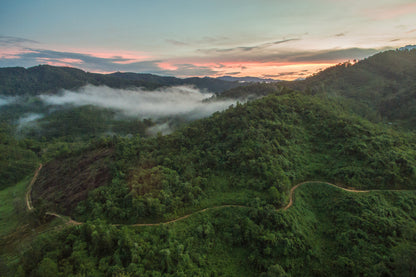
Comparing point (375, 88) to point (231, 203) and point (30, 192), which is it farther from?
point (30, 192)

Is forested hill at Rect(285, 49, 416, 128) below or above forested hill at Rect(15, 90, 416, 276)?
above

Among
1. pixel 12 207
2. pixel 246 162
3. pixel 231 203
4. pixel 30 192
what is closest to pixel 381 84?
pixel 246 162

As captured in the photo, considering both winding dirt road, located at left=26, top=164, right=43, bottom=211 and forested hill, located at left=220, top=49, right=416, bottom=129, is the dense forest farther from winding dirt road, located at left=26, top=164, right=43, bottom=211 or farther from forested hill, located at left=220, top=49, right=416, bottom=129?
forested hill, located at left=220, top=49, right=416, bottom=129

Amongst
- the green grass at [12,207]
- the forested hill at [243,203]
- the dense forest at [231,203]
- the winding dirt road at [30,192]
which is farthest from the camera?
the winding dirt road at [30,192]

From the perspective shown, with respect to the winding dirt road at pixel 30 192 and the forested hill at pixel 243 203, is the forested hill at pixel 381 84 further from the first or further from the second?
the winding dirt road at pixel 30 192

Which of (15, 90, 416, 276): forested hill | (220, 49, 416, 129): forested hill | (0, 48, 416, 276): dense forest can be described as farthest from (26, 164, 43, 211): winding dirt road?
(220, 49, 416, 129): forested hill

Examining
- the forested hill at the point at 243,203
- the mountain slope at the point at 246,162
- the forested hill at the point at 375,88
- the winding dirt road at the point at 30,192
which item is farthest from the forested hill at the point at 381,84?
the winding dirt road at the point at 30,192

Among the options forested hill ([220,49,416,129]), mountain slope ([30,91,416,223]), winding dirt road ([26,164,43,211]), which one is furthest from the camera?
forested hill ([220,49,416,129])
